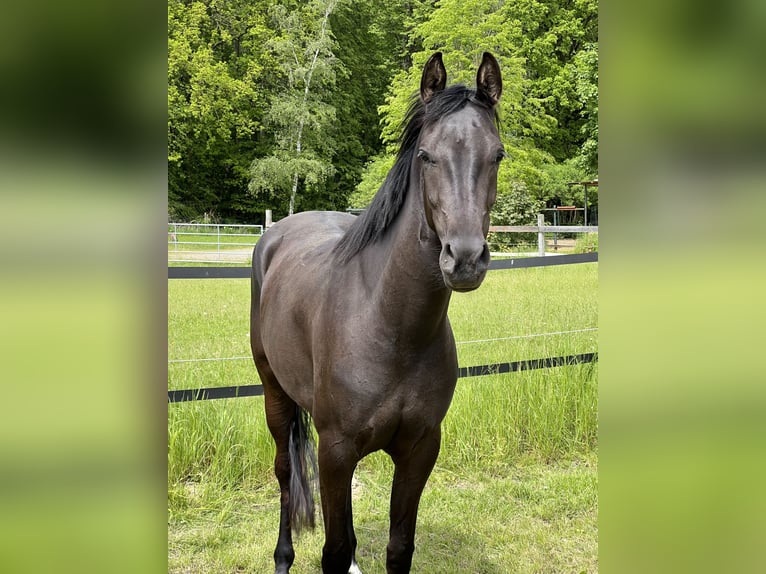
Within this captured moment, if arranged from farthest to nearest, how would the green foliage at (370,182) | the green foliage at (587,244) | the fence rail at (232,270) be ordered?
the green foliage at (370,182) → the green foliage at (587,244) → the fence rail at (232,270)

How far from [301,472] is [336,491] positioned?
966 millimetres

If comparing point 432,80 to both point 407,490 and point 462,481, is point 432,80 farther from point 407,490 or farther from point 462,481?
point 462,481

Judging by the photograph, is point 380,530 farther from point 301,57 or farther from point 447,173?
point 301,57

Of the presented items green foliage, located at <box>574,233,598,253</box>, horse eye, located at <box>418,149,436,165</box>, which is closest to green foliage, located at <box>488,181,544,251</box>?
green foliage, located at <box>574,233,598,253</box>

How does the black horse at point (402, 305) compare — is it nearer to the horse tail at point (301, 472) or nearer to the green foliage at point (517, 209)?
the horse tail at point (301, 472)

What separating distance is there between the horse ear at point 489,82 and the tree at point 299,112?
19.6 meters

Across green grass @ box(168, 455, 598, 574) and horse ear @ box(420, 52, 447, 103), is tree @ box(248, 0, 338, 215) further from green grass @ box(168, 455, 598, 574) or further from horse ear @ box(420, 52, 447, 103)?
horse ear @ box(420, 52, 447, 103)

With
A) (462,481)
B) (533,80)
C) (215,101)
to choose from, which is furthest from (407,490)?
(215,101)

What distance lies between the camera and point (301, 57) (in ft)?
78.6

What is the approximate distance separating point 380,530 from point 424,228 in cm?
220

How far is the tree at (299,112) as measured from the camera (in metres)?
21.8

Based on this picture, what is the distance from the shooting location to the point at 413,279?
1.85m

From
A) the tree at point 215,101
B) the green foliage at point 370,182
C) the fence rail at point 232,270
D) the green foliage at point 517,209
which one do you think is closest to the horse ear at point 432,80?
the fence rail at point 232,270
